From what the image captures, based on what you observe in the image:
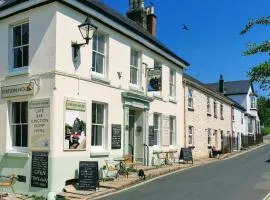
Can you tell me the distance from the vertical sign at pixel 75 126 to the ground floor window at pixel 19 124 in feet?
5.41

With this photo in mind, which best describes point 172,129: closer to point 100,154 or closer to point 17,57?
point 100,154

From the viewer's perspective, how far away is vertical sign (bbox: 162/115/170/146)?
21.7 metres

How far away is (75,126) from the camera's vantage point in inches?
545

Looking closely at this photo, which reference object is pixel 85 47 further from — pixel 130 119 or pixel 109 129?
pixel 130 119

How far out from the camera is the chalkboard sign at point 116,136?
16.2 metres

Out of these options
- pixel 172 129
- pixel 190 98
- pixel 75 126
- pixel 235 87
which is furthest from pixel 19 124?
pixel 235 87

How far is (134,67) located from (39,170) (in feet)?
24.8

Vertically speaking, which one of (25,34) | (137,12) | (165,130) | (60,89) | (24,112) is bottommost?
(165,130)

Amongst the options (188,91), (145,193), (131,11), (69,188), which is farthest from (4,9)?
(188,91)

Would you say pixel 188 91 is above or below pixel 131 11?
below

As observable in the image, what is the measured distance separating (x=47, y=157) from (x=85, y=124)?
2054 mm

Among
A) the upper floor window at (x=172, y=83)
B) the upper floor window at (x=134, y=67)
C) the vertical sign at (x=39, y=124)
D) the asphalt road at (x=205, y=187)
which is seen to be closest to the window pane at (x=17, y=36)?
the vertical sign at (x=39, y=124)

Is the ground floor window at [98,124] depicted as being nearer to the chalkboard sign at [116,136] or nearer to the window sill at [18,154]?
the chalkboard sign at [116,136]

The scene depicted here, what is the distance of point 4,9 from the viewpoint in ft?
→ 47.8
